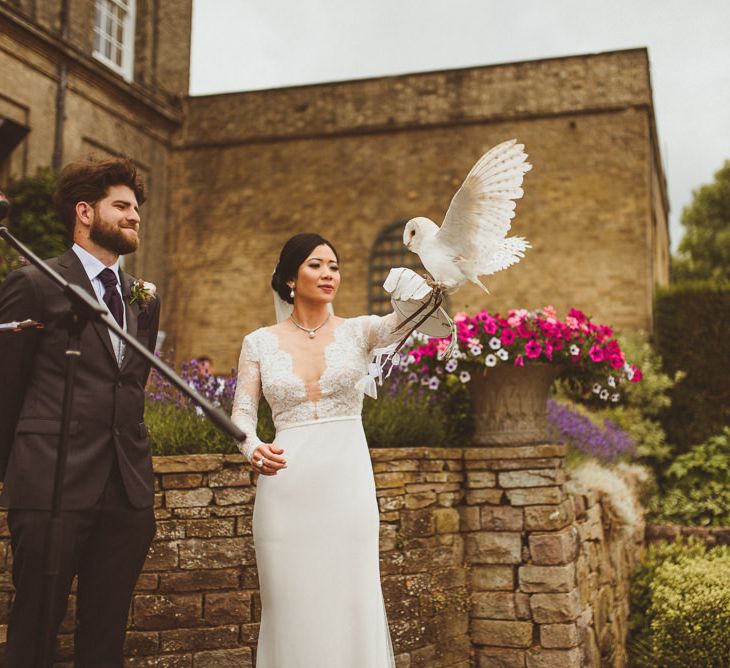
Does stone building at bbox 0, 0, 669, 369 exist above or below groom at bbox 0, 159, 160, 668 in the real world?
above

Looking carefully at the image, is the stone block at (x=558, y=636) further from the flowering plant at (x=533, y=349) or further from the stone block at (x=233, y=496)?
the stone block at (x=233, y=496)

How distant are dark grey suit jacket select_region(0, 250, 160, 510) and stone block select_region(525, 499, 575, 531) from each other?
2781 mm

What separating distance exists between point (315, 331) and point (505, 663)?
268 centimetres

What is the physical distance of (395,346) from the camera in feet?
10.4

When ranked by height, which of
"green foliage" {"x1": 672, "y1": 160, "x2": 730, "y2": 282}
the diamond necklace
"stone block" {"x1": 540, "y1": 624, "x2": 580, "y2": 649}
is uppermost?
"green foliage" {"x1": 672, "y1": 160, "x2": 730, "y2": 282}

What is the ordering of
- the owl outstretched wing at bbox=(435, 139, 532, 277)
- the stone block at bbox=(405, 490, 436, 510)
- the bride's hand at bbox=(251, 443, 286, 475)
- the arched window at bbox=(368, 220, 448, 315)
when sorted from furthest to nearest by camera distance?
the arched window at bbox=(368, 220, 448, 315) < the stone block at bbox=(405, 490, 436, 510) < the bride's hand at bbox=(251, 443, 286, 475) < the owl outstretched wing at bbox=(435, 139, 532, 277)

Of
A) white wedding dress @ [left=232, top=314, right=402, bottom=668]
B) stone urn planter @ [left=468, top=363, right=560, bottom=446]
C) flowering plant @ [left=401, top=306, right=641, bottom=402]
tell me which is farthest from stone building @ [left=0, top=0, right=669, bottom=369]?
white wedding dress @ [left=232, top=314, right=402, bottom=668]

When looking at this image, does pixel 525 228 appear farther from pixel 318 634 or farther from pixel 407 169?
pixel 318 634

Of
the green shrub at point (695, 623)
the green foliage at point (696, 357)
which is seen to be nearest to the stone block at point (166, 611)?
the green shrub at point (695, 623)

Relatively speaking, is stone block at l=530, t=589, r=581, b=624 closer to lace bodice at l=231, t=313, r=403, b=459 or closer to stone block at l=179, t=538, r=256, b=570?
stone block at l=179, t=538, r=256, b=570

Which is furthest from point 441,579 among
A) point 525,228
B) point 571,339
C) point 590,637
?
point 525,228

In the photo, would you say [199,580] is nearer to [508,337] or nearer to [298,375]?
[298,375]

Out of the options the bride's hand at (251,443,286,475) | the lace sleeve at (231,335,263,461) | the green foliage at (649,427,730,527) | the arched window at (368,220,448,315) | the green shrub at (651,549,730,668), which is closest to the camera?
the bride's hand at (251,443,286,475)

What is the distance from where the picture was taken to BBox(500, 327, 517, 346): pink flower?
4.84 meters
